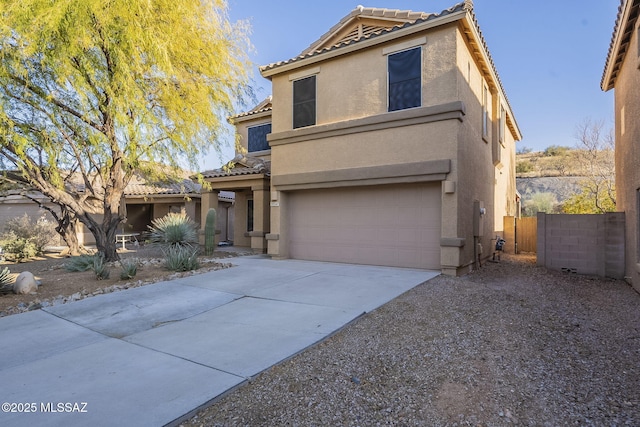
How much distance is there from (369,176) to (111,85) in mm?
7194

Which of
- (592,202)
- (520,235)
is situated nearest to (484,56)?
(520,235)

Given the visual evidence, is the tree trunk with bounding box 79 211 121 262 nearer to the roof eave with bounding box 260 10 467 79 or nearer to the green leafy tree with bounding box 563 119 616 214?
the roof eave with bounding box 260 10 467 79

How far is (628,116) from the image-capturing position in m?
9.30

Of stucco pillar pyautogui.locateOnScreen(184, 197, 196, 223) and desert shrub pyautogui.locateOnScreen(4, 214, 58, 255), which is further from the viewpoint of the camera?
stucco pillar pyautogui.locateOnScreen(184, 197, 196, 223)

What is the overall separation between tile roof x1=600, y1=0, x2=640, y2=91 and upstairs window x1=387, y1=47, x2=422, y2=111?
453 centimetres

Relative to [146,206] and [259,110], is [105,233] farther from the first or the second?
[146,206]

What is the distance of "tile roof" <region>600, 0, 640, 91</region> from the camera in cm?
809

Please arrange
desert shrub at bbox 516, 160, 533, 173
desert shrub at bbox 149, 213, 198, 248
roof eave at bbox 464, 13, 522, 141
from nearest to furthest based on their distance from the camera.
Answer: roof eave at bbox 464, 13, 522, 141, desert shrub at bbox 149, 213, 198, 248, desert shrub at bbox 516, 160, 533, 173

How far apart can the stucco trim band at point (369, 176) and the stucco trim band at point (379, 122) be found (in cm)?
Answer: 115

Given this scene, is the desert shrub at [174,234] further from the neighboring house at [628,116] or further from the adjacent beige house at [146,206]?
the neighboring house at [628,116]

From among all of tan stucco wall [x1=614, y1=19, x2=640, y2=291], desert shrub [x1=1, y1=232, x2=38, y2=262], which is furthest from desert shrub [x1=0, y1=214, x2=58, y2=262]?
tan stucco wall [x1=614, y1=19, x2=640, y2=291]

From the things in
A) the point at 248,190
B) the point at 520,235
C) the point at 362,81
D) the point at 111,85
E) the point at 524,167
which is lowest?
the point at 520,235

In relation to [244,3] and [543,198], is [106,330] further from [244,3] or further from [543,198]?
[543,198]

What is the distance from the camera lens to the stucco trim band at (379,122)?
939 cm
